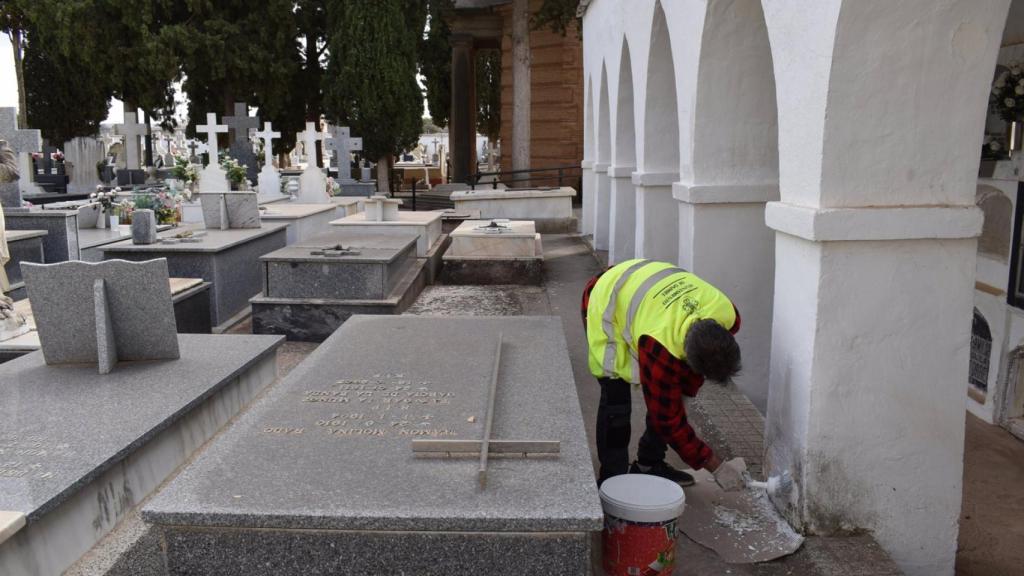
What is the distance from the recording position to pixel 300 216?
11758 mm

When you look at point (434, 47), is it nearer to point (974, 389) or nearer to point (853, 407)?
point (974, 389)

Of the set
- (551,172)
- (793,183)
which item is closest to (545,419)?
(793,183)

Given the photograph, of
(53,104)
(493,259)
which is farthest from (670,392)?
(53,104)

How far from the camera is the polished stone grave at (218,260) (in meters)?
8.30

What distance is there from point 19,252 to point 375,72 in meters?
13.8

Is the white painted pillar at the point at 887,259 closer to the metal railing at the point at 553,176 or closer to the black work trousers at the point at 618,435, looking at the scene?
the black work trousers at the point at 618,435

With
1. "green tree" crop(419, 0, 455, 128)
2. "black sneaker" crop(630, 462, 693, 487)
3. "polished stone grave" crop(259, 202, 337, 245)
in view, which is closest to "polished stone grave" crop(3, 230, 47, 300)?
"polished stone grave" crop(259, 202, 337, 245)

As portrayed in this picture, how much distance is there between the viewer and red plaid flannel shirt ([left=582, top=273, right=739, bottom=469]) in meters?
3.66

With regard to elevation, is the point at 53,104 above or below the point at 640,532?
above

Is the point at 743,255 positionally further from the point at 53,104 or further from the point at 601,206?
the point at 53,104

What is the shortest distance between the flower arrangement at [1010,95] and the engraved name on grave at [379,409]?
4.36 m

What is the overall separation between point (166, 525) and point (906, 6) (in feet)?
10.9

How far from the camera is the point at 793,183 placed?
3980mm

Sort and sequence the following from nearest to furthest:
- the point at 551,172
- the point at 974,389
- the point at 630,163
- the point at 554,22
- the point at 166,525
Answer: the point at 166,525
the point at 974,389
the point at 630,163
the point at 554,22
the point at 551,172
